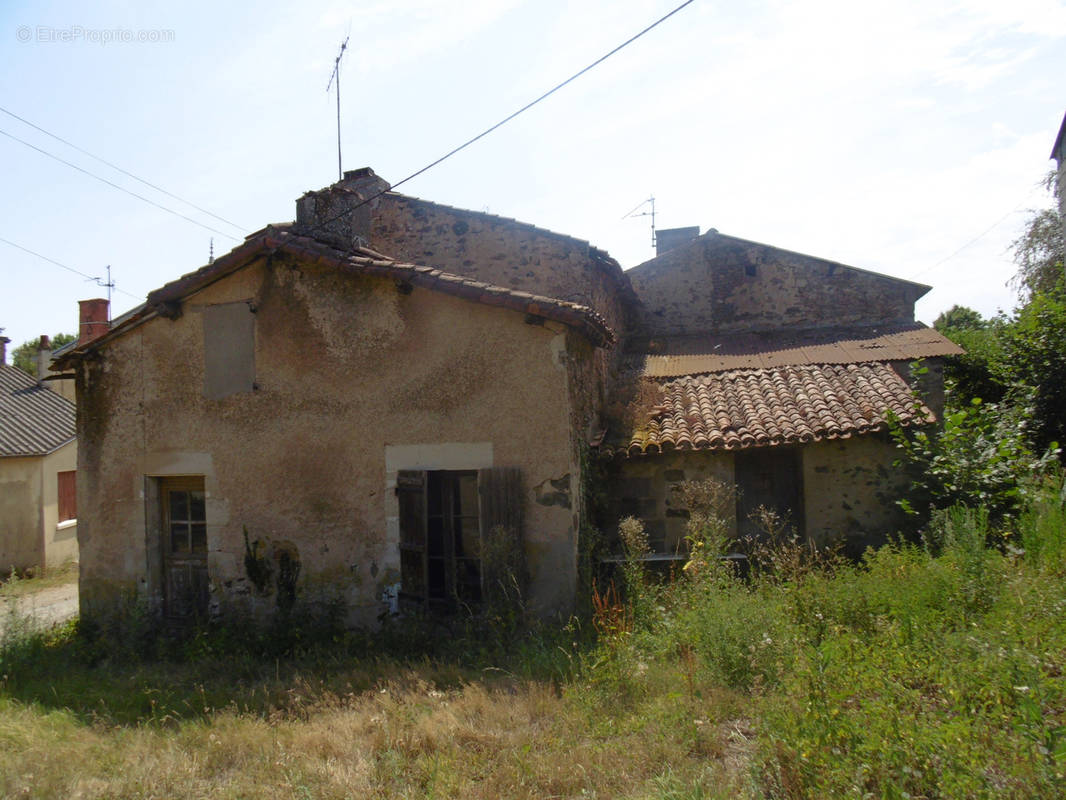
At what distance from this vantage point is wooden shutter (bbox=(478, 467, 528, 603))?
7102 millimetres

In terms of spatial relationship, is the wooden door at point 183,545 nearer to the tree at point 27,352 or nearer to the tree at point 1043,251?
the tree at point 1043,251

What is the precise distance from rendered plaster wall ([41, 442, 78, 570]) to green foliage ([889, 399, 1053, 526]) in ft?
51.4

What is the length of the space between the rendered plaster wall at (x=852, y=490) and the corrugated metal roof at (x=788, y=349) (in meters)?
2.29

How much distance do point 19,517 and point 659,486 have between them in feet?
44.4

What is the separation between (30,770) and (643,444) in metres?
6.54

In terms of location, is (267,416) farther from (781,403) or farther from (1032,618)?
(1032,618)

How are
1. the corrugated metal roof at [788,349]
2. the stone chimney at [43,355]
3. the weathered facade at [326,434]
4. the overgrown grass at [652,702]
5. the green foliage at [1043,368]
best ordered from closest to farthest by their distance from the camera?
1. the overgrown grass at [652,702]
2. the weathered facade at [326,434]
3. the green foliage at [1043,368]
4. the corrugated metal roof at [788,349]
5. the stone chimney at [43,355]

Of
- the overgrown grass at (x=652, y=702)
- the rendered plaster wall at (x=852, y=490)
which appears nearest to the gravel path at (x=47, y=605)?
the overgrown grass at (x=652, y=702)

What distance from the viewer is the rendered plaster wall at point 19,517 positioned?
48.3ft

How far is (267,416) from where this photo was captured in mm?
8180

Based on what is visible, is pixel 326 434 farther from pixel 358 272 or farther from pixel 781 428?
pixel 781 428

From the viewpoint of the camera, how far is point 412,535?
7758mm

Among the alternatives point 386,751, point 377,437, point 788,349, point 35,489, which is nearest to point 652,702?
point 386,751

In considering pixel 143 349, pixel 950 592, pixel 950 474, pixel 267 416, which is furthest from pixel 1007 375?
pixel 143 349
